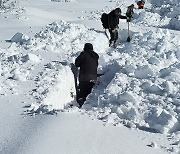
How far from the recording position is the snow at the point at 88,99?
219 inches

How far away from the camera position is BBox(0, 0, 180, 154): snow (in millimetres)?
5574

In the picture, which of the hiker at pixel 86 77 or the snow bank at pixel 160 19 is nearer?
the hiker at pixel 86 77

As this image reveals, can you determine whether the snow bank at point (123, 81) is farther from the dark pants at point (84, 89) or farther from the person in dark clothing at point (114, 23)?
the person in dark clothing at point (114, 23)

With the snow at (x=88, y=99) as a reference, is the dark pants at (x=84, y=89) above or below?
below

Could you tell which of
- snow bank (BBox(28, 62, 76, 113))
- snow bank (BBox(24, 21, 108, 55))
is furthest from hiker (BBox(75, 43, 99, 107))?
snow bank (BBox(24, 21, 108, 55))

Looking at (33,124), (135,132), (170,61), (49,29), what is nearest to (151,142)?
(135,132)

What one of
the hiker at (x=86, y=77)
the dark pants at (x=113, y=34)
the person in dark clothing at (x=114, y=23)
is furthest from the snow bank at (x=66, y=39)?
the hiker at (x=86, y=77)

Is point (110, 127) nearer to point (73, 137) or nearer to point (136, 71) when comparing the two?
point (73, 137)

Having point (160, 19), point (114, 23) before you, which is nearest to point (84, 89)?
point (114, 23)

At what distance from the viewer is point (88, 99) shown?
905cm

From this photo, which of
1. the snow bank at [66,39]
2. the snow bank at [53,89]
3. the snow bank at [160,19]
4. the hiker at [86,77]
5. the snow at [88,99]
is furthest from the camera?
the snow bank at [160,19]

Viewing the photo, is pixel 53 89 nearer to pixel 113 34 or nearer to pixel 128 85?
pixel 128 85

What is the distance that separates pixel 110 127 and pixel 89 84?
9.42 ft

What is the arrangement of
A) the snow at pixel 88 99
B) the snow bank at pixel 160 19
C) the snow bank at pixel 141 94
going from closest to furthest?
the snow at pixel 88 99, the snow bank at pixel 141 94, the snow bank at pixel 160 19
